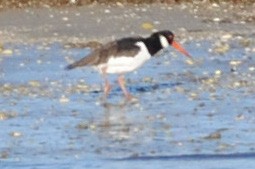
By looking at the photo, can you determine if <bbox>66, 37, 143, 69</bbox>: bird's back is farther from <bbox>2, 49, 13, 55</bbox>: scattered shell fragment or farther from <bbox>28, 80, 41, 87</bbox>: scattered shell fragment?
<bbox>2, 49, 13, 55</bbox>: scattered shell fragment

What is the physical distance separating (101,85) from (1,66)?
2.00 metres

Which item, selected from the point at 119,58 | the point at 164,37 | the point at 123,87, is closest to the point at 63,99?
the point at 123,87

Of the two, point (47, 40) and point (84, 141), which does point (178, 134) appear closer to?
point (84, 141)

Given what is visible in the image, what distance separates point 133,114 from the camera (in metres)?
12.1

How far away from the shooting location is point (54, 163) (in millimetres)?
9852

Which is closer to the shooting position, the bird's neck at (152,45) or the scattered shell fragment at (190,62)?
the bird's neck at (152,45)

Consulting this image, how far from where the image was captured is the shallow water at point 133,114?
10078 mm

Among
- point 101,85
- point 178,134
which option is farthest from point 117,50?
point 178,134

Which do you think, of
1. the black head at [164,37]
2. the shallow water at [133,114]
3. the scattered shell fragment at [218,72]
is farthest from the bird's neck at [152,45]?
the scattered shell fragment at [218,72]

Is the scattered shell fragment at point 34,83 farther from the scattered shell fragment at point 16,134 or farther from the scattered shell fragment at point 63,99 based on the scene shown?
the scattered shell fragment at point 16,134

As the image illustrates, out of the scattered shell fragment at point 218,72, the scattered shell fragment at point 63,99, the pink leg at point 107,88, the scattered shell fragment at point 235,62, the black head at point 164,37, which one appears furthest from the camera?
the scattered shell fragment at point 235,62

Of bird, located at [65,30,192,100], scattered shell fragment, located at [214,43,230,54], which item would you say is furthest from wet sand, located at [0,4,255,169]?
bird, located at [65,30,192,100]

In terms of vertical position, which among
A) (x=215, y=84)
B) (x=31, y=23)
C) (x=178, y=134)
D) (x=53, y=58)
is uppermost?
(x=178, y=134)

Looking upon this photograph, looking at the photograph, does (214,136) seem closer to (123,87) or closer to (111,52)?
(123,87)
